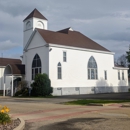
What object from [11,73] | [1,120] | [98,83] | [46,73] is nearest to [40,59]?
[46,73]

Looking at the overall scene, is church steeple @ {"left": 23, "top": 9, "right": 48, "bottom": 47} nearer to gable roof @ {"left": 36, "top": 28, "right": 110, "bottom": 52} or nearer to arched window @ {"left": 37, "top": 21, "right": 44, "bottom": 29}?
arched window @ {"left": 37, "top": 21, "right": 44, "bottom": 29}

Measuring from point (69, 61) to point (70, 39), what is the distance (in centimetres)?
501

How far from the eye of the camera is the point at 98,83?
41.3 meters

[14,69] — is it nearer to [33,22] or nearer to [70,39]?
[70,39]

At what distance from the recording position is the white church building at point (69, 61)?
35500mm

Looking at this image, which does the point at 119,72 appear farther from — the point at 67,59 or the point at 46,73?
the point at 46,73

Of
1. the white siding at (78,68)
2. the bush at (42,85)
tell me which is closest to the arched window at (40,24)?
the white siding at (78,68)

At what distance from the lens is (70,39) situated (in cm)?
4025

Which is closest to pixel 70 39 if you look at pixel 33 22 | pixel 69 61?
pixel 69 61

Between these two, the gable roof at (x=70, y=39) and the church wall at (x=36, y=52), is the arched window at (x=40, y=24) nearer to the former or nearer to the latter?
the gable roof at (x=70, y=39)

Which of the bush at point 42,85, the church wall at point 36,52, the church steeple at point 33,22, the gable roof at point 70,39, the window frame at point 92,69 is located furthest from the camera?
the church steeple at point 33,22

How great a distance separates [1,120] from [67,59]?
2812 cm

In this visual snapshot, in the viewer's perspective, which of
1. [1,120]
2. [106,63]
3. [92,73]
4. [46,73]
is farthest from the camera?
[106,63]

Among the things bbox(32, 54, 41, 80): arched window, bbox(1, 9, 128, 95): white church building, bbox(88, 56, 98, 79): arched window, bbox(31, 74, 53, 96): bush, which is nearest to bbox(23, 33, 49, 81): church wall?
bbox(1, 9, 128, 95): white church building
